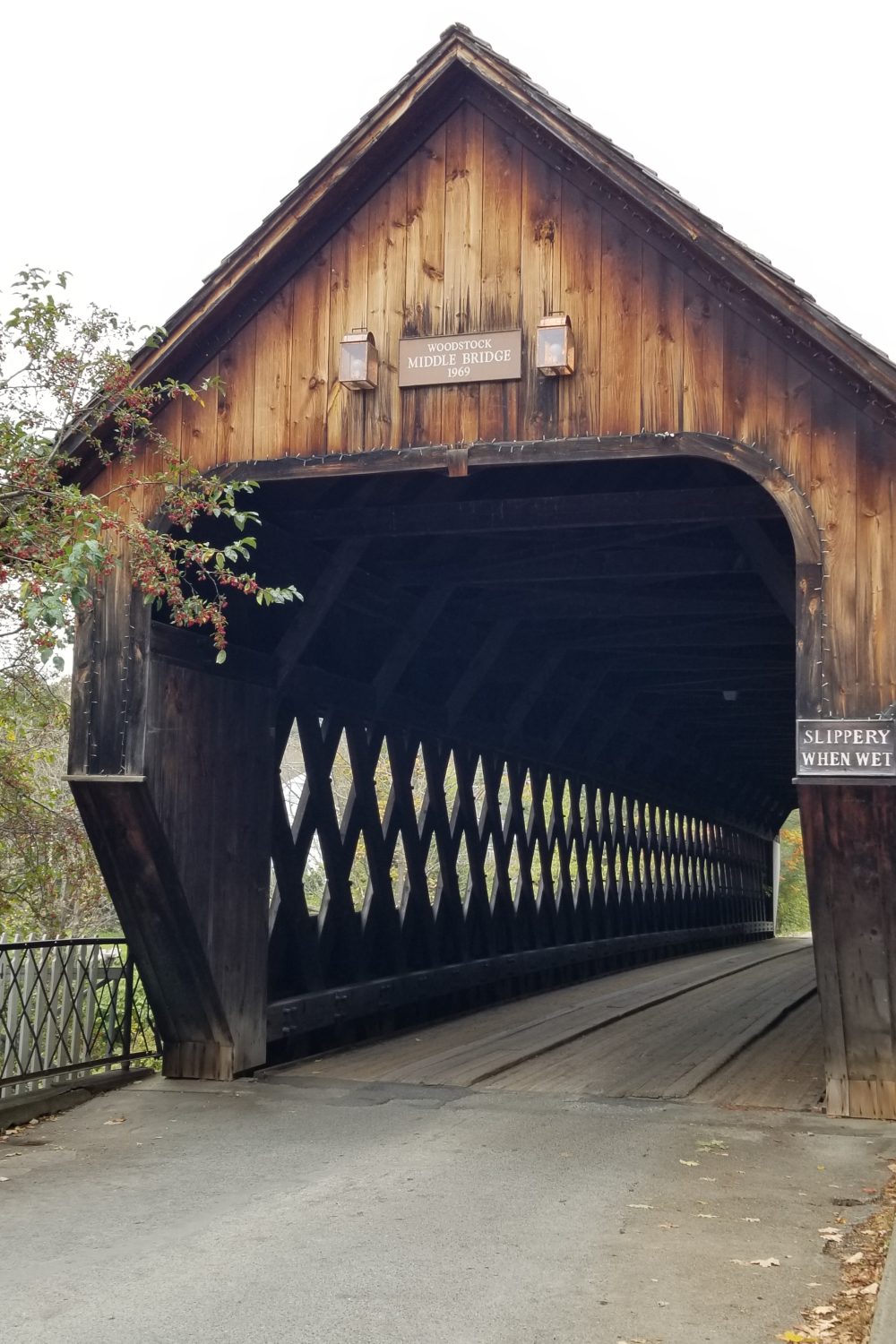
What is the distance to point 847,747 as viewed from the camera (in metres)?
7.34

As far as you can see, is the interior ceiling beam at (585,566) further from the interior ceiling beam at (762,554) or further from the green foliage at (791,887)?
the green foliage at (791,887)

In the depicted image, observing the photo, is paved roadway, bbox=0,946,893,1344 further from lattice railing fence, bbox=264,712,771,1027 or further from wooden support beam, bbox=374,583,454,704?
wooden support beam, bbox=374,583,454,704

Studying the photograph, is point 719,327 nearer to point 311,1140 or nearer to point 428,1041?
point 311,1140

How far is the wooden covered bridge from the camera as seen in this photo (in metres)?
7.53

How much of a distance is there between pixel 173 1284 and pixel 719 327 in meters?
5.44

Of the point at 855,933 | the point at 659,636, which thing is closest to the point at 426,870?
the point at 659,636

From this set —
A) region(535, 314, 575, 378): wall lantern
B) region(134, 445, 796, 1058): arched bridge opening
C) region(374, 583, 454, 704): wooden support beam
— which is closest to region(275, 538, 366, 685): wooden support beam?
region(134, 445, 796, 1058): arched bridge opening

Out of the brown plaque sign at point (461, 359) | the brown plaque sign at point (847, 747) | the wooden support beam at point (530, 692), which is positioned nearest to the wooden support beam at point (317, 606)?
the brown plaque sign at point (461, 359)

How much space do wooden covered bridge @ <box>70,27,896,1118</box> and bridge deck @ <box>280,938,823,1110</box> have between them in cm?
69

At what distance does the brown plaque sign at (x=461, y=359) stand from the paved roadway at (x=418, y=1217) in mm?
4160

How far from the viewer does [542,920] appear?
1656cm

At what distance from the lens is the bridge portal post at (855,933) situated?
7453 millimetres

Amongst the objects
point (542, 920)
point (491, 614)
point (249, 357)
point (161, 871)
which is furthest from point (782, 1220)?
point (542, 920)

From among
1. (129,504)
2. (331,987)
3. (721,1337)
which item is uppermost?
(129,504)
